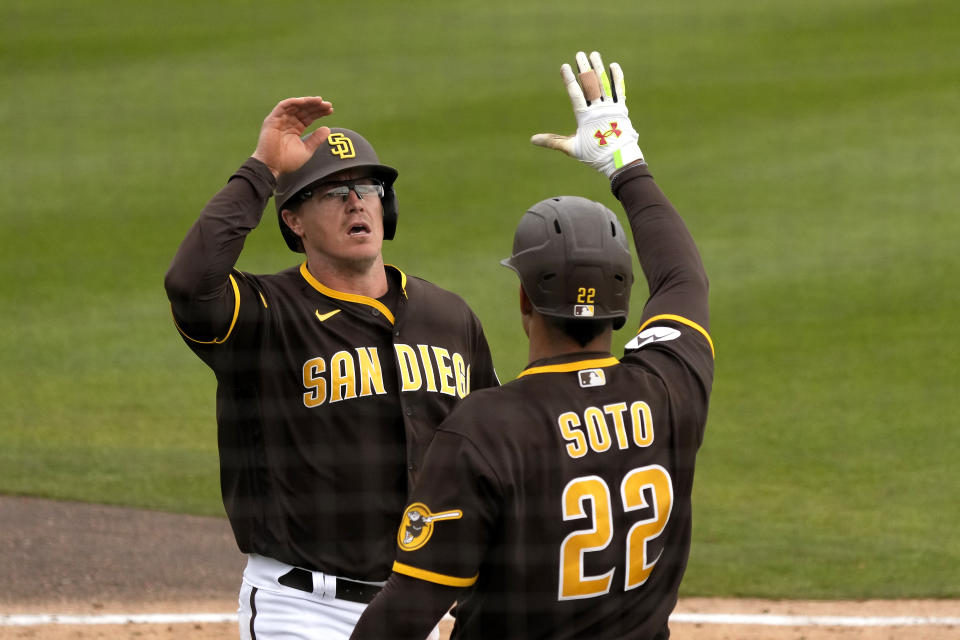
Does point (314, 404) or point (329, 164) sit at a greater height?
point (329, 164)

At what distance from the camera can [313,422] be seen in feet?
12.2

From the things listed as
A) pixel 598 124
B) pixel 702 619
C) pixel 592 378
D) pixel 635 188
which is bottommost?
pixel 702 619

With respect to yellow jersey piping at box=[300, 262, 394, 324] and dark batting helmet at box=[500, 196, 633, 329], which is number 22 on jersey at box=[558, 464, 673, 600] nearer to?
dark batting helmet at box=[500, 196, 633, 329]

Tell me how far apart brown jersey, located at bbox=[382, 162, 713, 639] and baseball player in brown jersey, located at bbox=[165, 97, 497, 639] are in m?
0.99

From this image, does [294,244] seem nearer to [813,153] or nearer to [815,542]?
[815,542]

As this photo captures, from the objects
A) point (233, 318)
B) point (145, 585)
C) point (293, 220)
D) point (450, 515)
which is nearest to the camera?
point (450, 515)

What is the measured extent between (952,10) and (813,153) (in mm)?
9053

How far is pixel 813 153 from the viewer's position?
48.2ft

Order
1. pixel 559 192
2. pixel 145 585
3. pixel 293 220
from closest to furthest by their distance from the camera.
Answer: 1. pixel 293 220
2. pixel 145 585
3. pixel 559 192

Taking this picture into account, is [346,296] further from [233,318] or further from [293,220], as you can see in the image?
[233,318]

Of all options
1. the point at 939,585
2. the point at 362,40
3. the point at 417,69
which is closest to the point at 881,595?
the point at 939,585

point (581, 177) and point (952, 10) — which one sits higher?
point (952, 10)

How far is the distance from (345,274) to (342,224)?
165mm

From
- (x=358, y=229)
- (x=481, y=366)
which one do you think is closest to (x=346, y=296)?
(x=358, y=229)
